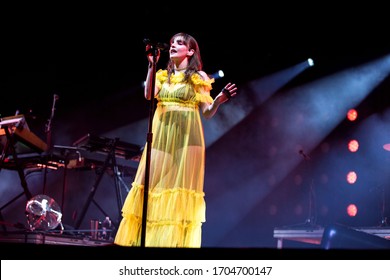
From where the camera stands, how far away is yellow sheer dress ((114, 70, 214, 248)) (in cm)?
386

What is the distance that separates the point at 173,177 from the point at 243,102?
5.43 metres

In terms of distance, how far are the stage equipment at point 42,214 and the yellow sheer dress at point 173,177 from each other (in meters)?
1.89

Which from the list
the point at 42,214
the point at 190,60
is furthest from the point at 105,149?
the point at 190,60

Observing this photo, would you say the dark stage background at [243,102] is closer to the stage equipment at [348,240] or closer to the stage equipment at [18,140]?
the stage equipment at [18,140]

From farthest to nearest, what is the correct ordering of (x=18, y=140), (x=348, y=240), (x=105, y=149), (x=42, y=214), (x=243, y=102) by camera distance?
1. (x=243, y=102)
2. (x=105, y=149)
3. (x=18, y=140)
4. (x=42, y=214)
5. (x=348, y=240)

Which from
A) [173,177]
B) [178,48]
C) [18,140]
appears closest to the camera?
[173,177]

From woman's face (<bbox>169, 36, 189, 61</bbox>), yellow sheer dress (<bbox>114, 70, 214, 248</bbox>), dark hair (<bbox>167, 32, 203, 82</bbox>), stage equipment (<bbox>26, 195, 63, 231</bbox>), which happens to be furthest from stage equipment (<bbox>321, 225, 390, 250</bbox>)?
stage equipment (<bbox>26, 195, 63, 231</bbox>)

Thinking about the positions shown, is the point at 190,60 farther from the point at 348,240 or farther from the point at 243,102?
the point at 243,102

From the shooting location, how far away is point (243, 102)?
30.2ft

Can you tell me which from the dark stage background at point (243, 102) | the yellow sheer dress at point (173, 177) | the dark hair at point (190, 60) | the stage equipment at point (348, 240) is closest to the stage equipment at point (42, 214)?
the yellow sheer dress at point (173, 177)

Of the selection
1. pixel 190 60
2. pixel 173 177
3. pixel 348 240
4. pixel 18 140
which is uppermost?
pixel 190 60

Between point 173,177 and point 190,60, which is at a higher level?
point 190,60

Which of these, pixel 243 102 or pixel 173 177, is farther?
pixel 243 102

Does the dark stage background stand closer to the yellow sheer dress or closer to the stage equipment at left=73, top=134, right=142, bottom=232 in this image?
the stage equipment at left=73, top=134, right=142, bottom=232
